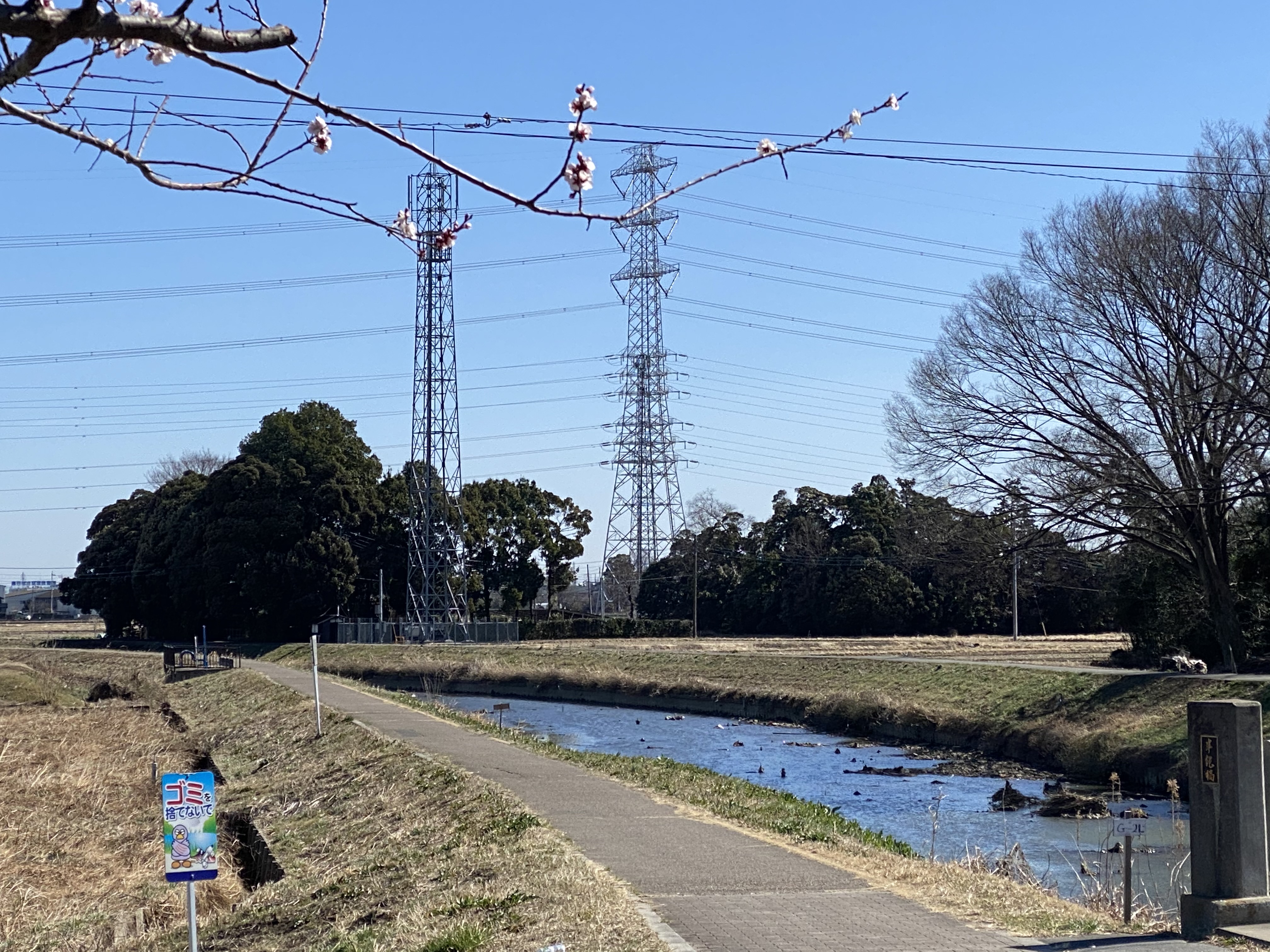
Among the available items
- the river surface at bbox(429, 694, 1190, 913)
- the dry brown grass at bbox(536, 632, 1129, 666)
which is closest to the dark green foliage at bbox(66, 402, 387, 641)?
the dry brown grass at bbox(536, 632, 1129, 666)

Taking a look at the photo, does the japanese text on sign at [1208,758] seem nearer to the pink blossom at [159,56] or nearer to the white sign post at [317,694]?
the pink blossom at [159,56]

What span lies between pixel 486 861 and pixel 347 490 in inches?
2303

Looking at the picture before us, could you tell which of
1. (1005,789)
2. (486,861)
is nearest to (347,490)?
(1005,789)

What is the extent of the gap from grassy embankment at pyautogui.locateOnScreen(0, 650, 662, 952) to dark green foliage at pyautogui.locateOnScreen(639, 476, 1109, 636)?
130 feet

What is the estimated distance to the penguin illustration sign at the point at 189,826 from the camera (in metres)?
8.22

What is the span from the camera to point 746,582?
76375 millimetres

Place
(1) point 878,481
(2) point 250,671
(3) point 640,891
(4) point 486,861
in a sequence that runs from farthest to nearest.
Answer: (1) point 878,481, (2) point 250,671, (4) point 486,861, (3) point 640,891

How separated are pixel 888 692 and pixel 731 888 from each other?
87.1 ft

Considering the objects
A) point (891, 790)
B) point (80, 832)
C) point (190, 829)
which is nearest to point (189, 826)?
point (190, 829)

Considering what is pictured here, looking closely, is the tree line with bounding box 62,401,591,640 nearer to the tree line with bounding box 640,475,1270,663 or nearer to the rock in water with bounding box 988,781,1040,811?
the tree line with bounding box 640,475,1270,663

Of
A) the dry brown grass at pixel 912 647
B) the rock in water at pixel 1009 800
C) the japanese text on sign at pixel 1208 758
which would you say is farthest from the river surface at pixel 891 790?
the dry brown grass at pixel 912 647

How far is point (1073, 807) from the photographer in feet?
67.4

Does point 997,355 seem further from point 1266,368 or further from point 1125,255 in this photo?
point 1266,368

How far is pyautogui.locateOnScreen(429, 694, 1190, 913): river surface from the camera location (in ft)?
49.1
